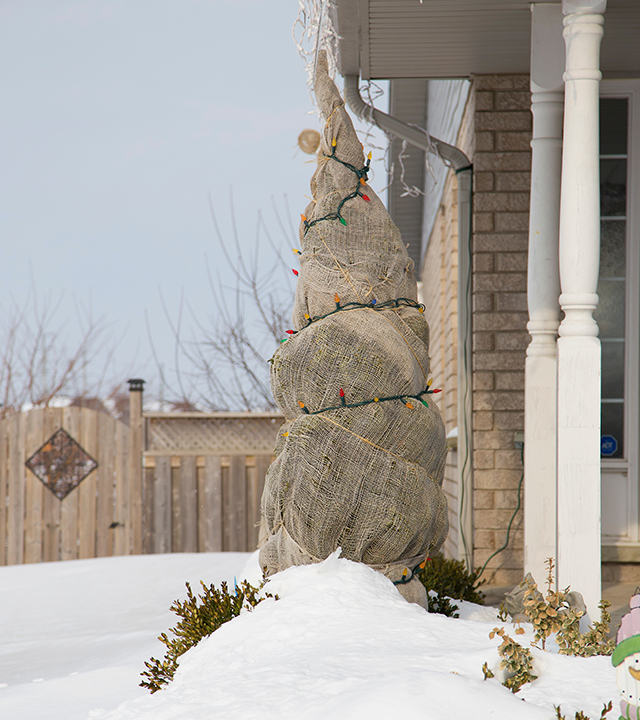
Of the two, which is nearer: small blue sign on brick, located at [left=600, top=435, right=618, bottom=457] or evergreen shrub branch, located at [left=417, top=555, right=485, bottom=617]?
evergreen shrub branch, located at [left=417, top=555, right=485, bottom=617]

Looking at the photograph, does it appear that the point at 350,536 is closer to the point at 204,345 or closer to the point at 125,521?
the point at 125,521

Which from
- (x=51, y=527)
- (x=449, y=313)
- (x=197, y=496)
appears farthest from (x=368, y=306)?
(x=51, y=527)

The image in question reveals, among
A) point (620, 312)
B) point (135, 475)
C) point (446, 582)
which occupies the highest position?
point (620, 312)

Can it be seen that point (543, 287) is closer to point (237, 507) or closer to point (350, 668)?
point (350, 668)

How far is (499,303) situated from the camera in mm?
4738

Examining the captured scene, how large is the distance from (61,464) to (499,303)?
4426mm

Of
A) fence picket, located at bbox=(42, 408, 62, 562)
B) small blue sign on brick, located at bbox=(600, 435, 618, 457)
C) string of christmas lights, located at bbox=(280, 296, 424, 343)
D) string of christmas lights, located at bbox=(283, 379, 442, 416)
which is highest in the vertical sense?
string of christmas lights, located at bbox=(280, 296, 424, 343)

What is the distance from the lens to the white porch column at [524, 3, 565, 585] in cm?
319

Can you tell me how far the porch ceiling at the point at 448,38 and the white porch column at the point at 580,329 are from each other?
0.96 metres

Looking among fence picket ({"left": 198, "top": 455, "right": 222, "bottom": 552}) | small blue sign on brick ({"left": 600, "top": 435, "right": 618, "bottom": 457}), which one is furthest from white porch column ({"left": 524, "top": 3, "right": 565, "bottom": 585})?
fence picket ({"left": 198, "top": 455, "right": 222, "bottom": 552})

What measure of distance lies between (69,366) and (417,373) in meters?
10.7

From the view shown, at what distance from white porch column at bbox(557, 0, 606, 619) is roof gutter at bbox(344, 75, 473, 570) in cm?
189

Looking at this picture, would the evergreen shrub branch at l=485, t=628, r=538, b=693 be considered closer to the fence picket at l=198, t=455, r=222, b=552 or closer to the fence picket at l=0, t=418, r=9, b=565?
the fence picket at l=198, t=455, r=222, b=552

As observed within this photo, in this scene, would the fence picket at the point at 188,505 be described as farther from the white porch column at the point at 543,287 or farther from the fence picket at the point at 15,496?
the white porch column at the point at 543,287
